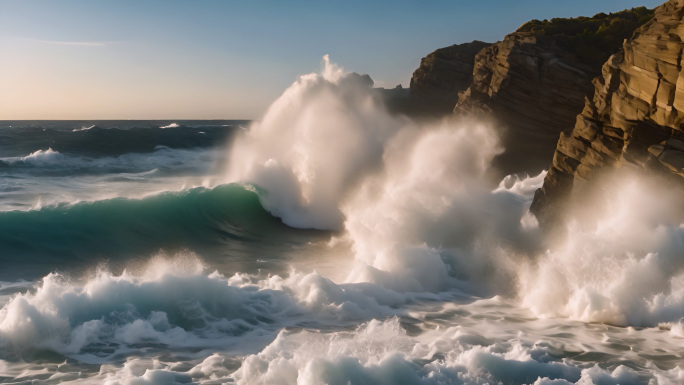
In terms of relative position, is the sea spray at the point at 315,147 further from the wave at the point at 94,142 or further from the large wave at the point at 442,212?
the wave at the point at 94,142

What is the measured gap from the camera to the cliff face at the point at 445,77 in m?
41.3

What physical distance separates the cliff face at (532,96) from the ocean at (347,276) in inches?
31.5

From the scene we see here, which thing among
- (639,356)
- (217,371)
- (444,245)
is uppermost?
(444,245)

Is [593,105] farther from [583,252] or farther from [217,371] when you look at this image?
[217,371]

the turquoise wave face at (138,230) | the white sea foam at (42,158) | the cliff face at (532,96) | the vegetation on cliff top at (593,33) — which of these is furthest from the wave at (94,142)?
the vegetation on cliff top at (593,33)

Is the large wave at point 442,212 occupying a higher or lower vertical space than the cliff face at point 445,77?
lower

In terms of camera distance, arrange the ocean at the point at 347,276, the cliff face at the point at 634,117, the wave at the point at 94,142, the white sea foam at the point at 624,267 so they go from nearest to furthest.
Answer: the ocean at the point at 347,276, the white sea foam at the point at 624,267, the cliff face at the point at 634,117, the wave at the point at 94,142

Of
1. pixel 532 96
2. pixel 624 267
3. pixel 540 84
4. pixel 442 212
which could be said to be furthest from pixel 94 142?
pixel 624 267

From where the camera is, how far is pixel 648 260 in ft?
39.3

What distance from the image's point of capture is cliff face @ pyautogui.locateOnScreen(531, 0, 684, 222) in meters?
13.7

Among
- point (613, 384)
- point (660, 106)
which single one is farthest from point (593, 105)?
point (613, 384)

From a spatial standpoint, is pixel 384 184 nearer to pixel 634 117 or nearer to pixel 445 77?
pixel 634 117

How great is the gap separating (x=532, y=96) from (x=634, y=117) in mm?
9773

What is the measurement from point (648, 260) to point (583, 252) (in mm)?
1350
